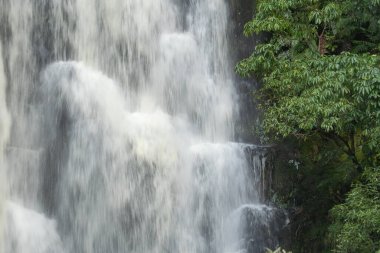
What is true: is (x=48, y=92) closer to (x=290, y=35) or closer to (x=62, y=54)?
(x=62, y=54)

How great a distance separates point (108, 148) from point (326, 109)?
4.78 meters

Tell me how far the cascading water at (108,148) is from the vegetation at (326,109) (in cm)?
117

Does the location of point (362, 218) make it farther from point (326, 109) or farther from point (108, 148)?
point (108, 148)

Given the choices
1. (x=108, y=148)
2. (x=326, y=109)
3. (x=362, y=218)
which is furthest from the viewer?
(x=108, y=148)

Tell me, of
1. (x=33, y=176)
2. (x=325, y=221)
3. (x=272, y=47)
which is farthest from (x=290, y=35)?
(x=33, y=176)

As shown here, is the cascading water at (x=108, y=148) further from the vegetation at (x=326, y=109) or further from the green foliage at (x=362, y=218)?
the green foliage at (x=362, y=218)

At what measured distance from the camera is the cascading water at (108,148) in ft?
40.6

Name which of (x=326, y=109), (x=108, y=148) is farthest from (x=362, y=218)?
(x=108, y=148)

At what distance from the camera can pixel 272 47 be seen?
13.4m

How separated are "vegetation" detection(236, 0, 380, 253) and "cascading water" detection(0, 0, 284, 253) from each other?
46.1 inches

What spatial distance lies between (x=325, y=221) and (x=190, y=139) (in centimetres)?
373

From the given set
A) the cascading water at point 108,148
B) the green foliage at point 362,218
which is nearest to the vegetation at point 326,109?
the green foliage at point 362,218

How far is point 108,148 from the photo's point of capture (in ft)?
42.7

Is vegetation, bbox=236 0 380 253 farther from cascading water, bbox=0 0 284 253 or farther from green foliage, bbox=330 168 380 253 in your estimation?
cascading water, bbox=0 0 284 253
